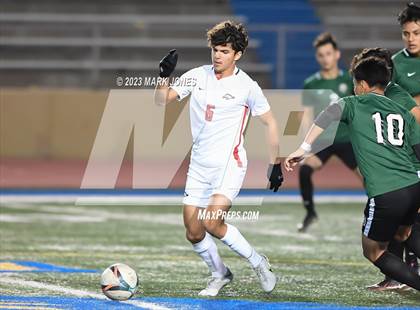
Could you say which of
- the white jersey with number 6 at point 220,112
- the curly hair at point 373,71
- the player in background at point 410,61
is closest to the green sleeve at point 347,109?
the curly hair at point 373,71

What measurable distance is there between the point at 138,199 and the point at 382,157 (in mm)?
8830

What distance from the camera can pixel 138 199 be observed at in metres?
15.8

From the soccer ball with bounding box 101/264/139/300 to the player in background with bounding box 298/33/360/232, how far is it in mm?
4847

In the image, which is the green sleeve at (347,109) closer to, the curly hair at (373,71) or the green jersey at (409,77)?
the curly hair at (373,71)

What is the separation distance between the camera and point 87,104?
781 inches

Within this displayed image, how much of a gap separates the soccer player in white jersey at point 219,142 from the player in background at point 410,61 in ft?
4.57

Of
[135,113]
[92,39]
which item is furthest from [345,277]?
[92,39]

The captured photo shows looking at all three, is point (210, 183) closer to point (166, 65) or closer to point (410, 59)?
point (166, 65)

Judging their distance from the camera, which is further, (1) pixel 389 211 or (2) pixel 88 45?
(2) pixel 88 45

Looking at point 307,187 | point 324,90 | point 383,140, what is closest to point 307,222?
point 307,187

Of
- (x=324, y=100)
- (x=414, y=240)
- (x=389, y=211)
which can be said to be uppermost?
(x=324, y=100)

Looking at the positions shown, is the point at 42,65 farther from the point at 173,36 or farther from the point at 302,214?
the point at 302,214

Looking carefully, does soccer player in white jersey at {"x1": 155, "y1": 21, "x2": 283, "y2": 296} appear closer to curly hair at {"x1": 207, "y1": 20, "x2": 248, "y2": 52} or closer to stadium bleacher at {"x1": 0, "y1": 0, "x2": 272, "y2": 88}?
curly hair at {"x1": 207, "y1": 20, "x2": 248, "y2": 52}

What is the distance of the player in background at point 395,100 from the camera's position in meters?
7.51
